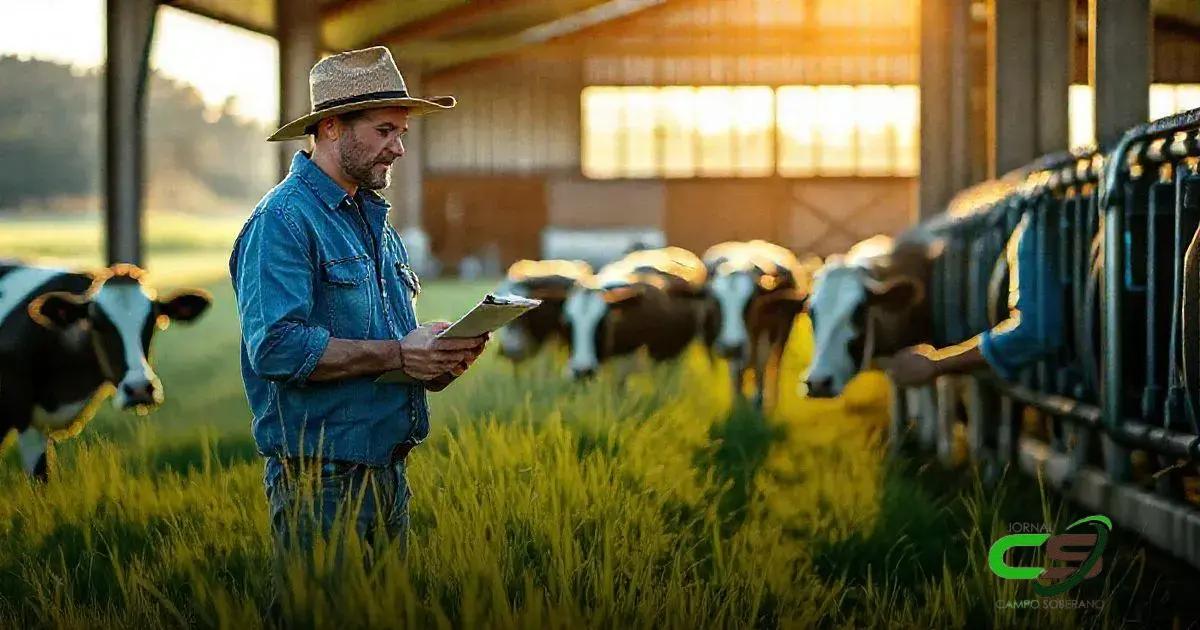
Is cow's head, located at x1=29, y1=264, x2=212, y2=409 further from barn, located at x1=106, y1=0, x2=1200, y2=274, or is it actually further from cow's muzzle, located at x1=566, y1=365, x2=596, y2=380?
barn, located at x1=106, y1=0, x2=1200, y2=274

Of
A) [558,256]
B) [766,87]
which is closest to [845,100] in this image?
[766,87]

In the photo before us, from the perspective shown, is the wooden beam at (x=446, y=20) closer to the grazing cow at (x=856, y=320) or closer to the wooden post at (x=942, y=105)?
the wooden post at (x=942, y=105)

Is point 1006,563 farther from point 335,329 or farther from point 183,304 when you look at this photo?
point 183,304

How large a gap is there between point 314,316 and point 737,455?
174 inches

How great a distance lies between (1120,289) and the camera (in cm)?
555

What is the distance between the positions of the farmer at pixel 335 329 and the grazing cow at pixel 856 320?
435 centimetres

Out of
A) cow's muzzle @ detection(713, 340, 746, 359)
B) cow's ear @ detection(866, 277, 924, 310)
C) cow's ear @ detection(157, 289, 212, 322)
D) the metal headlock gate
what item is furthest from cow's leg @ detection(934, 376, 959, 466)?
cow's ear @ detection(157, 289, 212, 322)

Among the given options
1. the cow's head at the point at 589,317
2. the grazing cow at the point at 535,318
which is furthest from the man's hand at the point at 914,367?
the grazing cow at the point at 535,318

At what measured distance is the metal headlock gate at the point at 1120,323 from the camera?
5082 millimetres

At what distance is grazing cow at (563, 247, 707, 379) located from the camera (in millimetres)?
11375

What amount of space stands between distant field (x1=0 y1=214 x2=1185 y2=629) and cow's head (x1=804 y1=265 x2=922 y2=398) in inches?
19.0

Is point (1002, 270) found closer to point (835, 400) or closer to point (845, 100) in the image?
point (835, 400)

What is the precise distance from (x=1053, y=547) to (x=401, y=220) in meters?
30.4

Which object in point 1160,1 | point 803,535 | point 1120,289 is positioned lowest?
point 803,535
